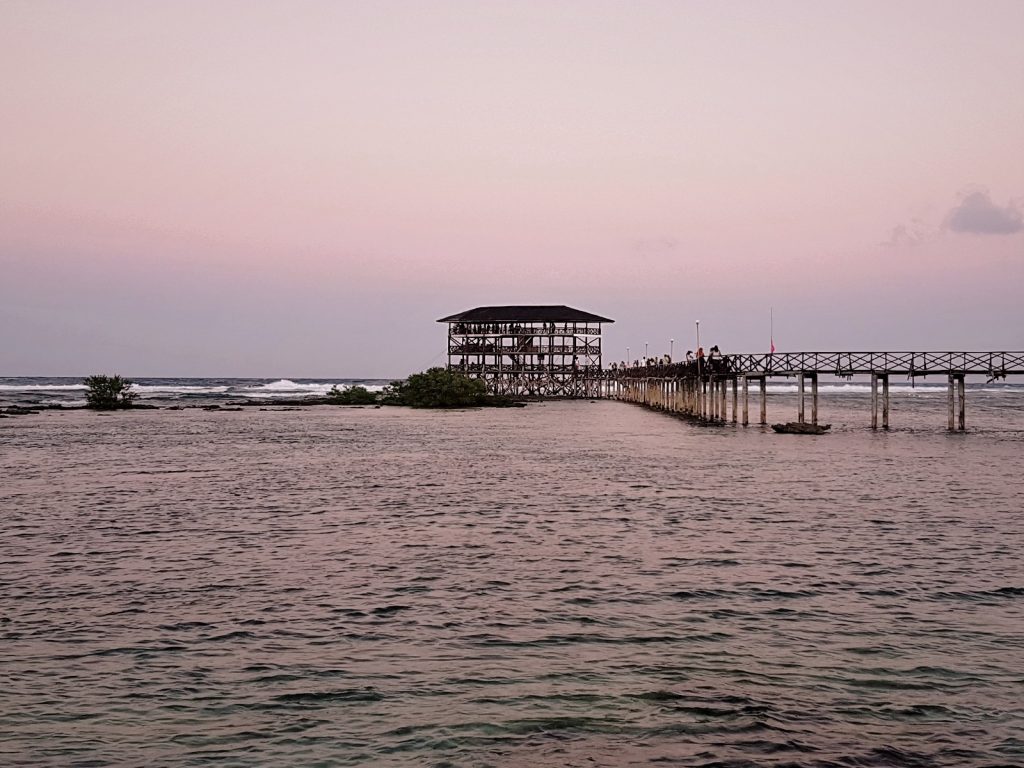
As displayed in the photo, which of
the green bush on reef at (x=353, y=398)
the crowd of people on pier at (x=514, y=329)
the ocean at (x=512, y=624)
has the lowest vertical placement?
the ocean at (x=512, y=624)

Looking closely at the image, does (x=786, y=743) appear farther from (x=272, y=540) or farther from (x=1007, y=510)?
(x=1007, y=510)

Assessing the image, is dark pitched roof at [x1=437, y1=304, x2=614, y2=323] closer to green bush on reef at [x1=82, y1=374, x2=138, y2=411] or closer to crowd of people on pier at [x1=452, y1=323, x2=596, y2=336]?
crowd of people on pier at [x1=452, y1=323, x2=596, y2=336]

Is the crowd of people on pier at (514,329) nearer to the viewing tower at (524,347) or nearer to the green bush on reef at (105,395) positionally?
the viewing tower at (524,347)

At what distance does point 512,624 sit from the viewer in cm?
1401

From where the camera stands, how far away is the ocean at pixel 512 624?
978 cm

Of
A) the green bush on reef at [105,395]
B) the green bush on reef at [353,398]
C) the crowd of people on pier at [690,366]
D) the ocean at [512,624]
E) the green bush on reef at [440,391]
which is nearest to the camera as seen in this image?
the ocean at [512,624]

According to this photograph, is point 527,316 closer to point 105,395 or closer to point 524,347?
point 524,347

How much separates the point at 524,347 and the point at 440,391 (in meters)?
24.6

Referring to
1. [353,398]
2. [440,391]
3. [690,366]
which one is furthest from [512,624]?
[353,398]

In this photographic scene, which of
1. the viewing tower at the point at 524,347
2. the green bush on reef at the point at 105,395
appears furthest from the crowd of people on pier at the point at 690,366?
the green bush on reef at the point at 105,395

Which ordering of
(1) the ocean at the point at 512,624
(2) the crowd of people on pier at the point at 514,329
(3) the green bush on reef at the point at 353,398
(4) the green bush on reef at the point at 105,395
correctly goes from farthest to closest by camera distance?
(2) the crowd of people on pier at the point at 514,329 < (3) the green bush on reef at the point at 353,398 < (4) the green bush on reef at the point at 105,395 < (1) the ocean at the point at 512,624

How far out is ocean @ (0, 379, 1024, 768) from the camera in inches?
385

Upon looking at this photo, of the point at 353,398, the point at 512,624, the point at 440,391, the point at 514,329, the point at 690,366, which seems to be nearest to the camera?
the point at 512,624

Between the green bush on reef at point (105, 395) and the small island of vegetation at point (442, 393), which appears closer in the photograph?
the green bush on reef at point (105, 395)
